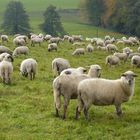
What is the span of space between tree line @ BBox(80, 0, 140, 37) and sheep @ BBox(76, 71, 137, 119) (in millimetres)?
63141

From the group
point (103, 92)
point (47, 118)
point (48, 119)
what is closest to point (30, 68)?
point (47, 118)

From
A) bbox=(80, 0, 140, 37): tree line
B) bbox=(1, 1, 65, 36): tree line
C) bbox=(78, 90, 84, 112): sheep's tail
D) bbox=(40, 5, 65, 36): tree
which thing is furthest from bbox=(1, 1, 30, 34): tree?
bbox=(78, 90, 84, 112): sheep's tail

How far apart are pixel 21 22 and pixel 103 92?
6585 cm

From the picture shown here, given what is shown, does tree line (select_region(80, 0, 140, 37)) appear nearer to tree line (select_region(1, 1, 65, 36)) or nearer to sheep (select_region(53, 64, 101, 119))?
tree line (select_region(1, 1, 65, 36))

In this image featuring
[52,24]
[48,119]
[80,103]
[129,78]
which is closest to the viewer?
[80,103]

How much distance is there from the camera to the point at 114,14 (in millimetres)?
87125

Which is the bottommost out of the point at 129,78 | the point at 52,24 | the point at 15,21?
the point at 52,24

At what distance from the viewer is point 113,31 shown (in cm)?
8825

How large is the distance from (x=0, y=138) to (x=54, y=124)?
233cm

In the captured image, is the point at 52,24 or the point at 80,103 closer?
the point at 80,103

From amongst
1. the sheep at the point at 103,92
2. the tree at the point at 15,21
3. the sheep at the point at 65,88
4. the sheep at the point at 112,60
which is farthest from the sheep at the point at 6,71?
the tree at the point at 15,21

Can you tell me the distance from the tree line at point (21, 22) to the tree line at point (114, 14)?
12.3 metres

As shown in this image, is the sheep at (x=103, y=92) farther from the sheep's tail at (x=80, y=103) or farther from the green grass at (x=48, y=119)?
the green grass at (x=48, y=119)

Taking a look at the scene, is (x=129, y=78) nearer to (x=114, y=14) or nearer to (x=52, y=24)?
(x=52, y=24)
